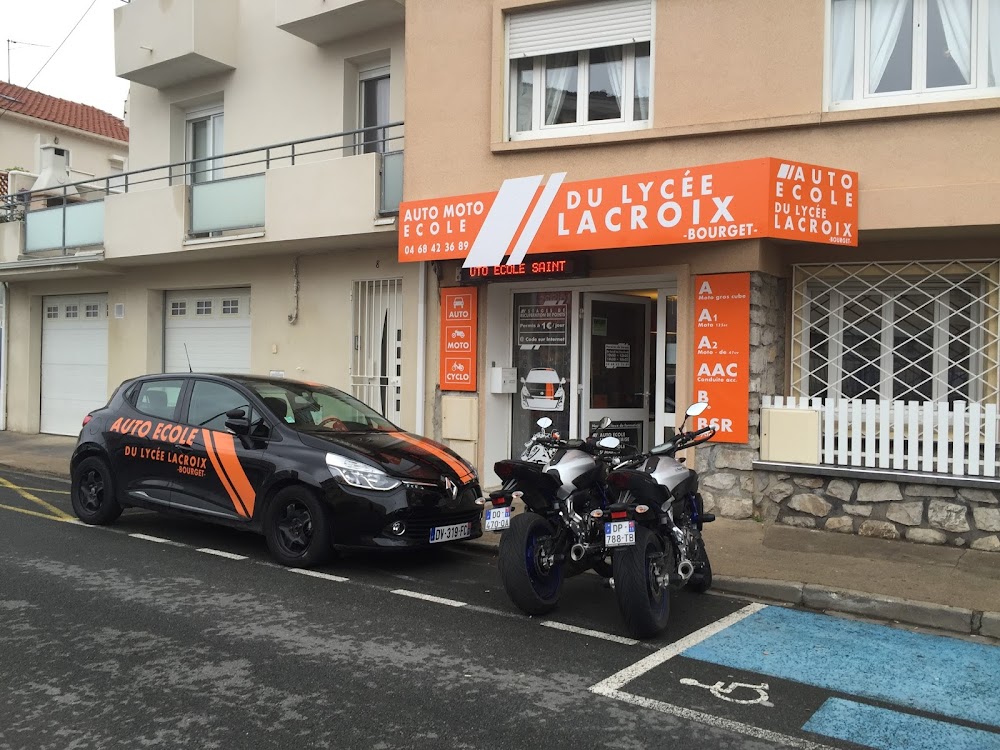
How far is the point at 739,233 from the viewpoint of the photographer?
800 centimetres

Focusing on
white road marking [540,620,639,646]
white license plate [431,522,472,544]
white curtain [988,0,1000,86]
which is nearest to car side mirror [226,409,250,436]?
white license plate [431,522,472,544]

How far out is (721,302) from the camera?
8.71 meters

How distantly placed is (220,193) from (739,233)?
7.98 m

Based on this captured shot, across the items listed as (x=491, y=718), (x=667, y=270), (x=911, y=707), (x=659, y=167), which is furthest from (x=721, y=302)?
(x=491, y=718)

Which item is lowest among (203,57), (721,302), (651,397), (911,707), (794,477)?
Answer: (911,707)

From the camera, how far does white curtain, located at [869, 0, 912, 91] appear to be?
8.28 m

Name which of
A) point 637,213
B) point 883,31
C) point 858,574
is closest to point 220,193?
point 637,213

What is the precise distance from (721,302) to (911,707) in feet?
16.2

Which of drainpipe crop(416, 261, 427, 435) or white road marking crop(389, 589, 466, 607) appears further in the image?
drainpipe crop(416, 261, 427, 435)

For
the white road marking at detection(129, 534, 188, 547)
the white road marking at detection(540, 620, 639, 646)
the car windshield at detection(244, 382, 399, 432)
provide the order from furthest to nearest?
the white road marking at detection(129, 534, 188, 547), the car windshield at detection(244, 382, 399, 432), the white road marking at detection(540, 620, 639, 646)

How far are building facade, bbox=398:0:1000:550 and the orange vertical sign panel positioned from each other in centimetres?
3

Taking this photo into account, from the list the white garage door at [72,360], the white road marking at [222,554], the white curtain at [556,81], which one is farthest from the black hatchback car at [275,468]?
the white garage door at [72,360]

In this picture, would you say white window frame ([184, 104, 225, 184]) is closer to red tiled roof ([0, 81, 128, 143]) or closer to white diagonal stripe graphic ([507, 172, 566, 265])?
white diagonal stripe graphic ([507, 172, 566, 265])

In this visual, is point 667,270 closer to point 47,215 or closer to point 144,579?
point 144,579
